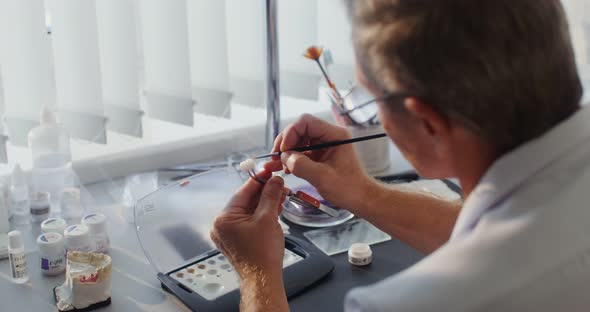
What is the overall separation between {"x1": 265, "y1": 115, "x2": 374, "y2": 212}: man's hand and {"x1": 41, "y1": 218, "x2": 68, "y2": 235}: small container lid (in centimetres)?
36

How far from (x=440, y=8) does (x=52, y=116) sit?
34.5 inches

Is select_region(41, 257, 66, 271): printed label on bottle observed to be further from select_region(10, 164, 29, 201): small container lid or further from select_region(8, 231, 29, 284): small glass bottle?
select_region(10, 164, 29, 201): small container lid

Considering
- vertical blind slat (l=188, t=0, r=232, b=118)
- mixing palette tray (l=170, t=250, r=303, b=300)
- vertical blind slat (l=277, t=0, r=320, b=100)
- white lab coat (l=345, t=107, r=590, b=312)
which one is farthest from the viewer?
vertical blind slat (l=277, t=0, r=320, b=100)

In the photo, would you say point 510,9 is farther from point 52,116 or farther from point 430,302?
point 52,116


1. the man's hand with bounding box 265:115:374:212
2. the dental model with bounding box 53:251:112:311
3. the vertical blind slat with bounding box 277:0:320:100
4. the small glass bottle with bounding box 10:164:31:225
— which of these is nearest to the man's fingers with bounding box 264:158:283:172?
the man's hand with bounding box 265:115:374:212

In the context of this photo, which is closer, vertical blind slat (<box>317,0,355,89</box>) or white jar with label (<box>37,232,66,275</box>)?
white jar with label (<box>37,232,66,275</box>)

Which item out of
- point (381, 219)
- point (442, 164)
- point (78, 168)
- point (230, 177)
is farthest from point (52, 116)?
point (442, 164)

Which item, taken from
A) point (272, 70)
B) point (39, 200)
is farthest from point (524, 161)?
point (39, 200)

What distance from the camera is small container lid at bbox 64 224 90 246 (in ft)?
3.86

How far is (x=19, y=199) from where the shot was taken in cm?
136

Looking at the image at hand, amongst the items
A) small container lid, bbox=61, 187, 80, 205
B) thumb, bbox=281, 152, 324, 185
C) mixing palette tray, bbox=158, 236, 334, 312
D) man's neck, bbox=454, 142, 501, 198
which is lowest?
mixing palette tray, bbox=158, 236, 334, 312

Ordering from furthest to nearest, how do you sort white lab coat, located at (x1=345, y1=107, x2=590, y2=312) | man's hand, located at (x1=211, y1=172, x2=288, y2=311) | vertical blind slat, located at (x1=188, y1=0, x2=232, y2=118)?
vertical blind slat, located at (x1=188, y1=0, x2=232, y2=118), man's hand, located at (x1=211, y1=172, x2=288, y2=311), white lab coat, located at (x1=345, y1=107, x2=590, y2=312)

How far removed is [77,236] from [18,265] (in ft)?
0.32

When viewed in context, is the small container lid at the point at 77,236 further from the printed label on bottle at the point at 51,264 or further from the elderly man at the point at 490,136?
the elderly man at the point at 490,136
